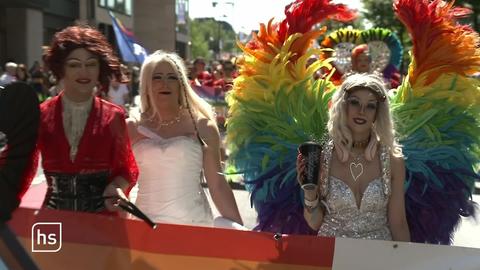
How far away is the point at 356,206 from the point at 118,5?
37.9m

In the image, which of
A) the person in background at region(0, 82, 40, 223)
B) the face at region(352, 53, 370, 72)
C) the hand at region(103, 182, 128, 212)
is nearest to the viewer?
the person in background at region(0, 82, 40, 223)

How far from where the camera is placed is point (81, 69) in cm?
273

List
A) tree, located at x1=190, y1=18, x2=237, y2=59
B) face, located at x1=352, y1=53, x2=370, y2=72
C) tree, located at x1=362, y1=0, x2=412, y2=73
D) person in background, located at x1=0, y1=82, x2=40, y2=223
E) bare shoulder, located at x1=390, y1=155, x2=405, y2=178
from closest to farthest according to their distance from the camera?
1. person in background, located at x1=0, y1=82, x2=40, y2=223
2. bare shoulder, located at x1=390, y1=155, x2=405, y2=178
3. face, located at x1=352, y1=53, x2=370, y2=72
4. tree, located at x1=362, y1=0, x2=412, y2=73
5. tree, located at x1=190, y1=18, x2=237, y2=59

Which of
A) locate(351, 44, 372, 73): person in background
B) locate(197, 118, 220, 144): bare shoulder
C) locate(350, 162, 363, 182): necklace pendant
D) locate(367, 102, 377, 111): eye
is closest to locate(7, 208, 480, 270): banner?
locate(350, 162, 363, 182): necklace pendant

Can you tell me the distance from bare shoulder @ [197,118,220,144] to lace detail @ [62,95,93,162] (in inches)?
24.2

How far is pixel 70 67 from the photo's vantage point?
274cm

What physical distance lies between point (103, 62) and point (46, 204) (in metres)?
0.67

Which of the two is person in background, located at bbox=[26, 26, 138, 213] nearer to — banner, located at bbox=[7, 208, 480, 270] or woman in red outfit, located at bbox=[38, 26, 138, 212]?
woman in red outfit, located at bbox=[38, 26, 138, 212]

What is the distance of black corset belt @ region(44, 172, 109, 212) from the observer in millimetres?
2650

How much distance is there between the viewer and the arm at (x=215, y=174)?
10.1ft

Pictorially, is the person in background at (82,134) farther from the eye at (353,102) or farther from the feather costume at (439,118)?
the feather costume at (439,118)

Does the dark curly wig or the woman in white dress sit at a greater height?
the dark curly wig

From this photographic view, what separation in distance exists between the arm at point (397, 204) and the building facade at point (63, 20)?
39.6ft

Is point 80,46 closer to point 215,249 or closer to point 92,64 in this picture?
point 92,64
